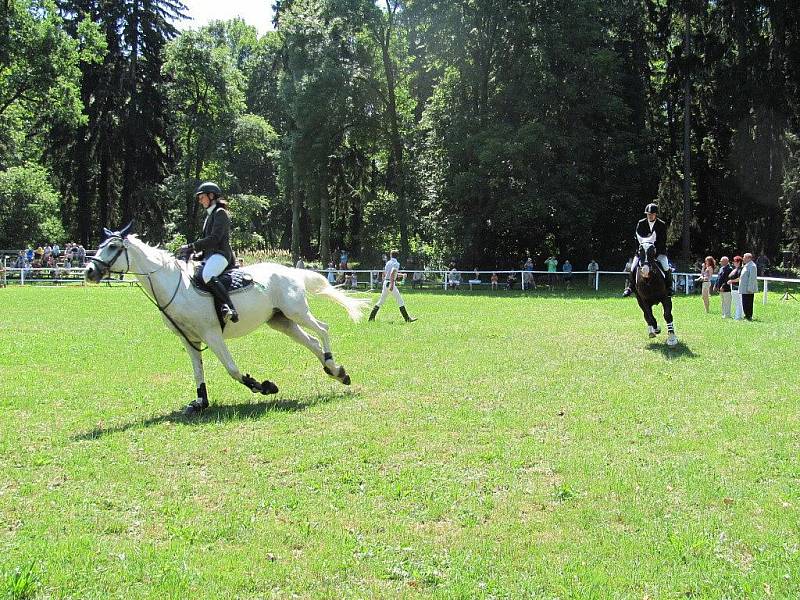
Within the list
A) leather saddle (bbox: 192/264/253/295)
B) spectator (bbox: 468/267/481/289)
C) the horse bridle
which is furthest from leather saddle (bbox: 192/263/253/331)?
spectator (bbox: 468/267/481/289)

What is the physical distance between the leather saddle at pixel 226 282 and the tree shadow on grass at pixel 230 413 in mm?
1232

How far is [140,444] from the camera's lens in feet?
25.7

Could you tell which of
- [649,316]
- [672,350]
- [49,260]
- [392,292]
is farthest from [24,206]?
[672,350]

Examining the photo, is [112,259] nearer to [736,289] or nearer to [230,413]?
[230,413]

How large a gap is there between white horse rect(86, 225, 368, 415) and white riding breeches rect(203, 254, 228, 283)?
270 millimetres

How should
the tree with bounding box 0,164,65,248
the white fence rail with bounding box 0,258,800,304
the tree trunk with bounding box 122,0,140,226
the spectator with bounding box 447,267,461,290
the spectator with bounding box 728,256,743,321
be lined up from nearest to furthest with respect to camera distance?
the spectator with bounding box 728,256,743,321, the white fence rail with bounding box 0,258,800,304, the spectator with bounding box 447,267,461,290, the tree with bounding box 0,164,65,248, the tree trunk with bounding box 122,0,140,226

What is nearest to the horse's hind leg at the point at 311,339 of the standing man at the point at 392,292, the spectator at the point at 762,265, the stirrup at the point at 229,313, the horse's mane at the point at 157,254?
the stirrup at the point at 229,313

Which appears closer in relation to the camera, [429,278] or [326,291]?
[326,291]

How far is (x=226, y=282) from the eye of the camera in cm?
1009

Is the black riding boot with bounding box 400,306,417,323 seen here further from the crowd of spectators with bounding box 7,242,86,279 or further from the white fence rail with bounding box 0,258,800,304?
the crowd of spectators with bounding box 7,242,86,279

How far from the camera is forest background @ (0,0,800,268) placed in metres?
40.6

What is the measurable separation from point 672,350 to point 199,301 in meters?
8.87

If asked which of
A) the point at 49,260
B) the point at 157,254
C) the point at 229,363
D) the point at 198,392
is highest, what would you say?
the point at 49,260

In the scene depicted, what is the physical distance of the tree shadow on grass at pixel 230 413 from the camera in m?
8.52
